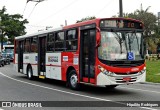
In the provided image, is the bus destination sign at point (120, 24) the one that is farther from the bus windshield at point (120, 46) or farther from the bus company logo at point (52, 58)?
the bus company logo at point (52, 58)

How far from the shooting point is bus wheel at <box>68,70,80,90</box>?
50.3 feet

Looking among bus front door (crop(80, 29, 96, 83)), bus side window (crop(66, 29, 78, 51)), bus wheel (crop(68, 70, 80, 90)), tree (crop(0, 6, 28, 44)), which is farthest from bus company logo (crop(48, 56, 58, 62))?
tree (crop(0, 6, 28, 44))

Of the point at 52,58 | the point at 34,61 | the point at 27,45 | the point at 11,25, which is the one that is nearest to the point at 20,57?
the point at 27,45

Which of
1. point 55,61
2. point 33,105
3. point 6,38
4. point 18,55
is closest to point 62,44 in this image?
point 55,61

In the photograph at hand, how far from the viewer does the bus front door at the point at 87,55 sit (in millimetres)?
14031

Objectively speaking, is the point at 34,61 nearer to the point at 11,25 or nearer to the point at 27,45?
the point at 27,45

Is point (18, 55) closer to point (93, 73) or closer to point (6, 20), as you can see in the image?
point (93, 73)

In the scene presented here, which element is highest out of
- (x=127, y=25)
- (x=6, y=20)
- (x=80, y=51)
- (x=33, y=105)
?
(x=6, y=20)

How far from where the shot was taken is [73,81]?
15625mm

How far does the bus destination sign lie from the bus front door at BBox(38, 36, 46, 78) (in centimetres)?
605

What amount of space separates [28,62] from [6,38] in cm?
5683

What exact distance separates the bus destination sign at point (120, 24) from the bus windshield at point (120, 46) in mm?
291

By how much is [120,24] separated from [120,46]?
0.99m

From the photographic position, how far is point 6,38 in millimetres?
77375
